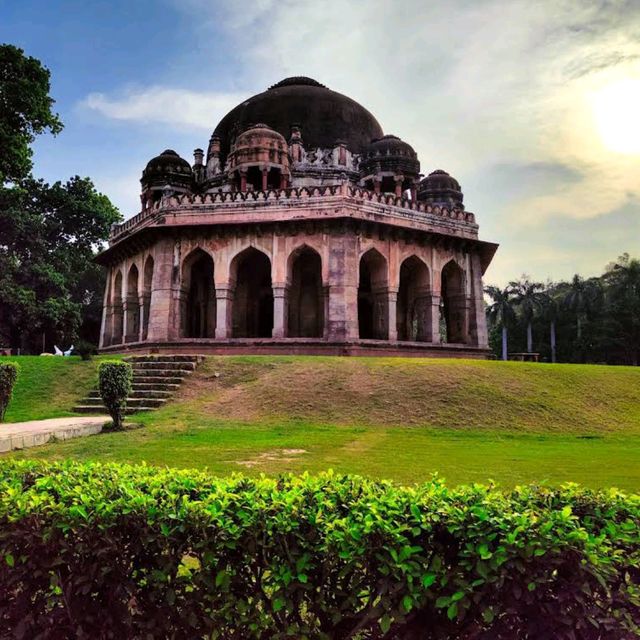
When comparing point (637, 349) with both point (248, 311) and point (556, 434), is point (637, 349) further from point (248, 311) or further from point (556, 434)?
point (556, 434)

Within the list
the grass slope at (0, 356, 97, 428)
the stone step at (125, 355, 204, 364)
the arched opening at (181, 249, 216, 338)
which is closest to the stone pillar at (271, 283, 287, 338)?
the arched opening at (181, 249, 216, 338)

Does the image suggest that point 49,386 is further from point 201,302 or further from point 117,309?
point 117,309

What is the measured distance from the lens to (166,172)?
26.0 metres

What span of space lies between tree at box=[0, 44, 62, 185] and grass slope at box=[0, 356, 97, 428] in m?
6.49

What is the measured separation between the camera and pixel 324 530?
230 cm

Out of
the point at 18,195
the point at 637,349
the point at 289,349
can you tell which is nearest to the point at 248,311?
the point at 289,349

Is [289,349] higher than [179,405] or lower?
higher

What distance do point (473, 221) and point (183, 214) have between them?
40.8 feet

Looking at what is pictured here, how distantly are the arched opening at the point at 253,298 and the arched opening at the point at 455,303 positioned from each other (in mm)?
8113

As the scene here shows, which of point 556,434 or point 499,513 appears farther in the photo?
point 556,434

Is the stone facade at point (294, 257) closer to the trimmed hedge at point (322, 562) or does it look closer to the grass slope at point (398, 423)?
the grass slope at point (398, 423)

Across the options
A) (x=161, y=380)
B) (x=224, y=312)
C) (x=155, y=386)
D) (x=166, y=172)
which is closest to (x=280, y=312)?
(x=224, y=312)

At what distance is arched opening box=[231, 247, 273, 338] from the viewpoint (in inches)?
939

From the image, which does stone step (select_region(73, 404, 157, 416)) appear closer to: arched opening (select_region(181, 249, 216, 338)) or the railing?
the railing
